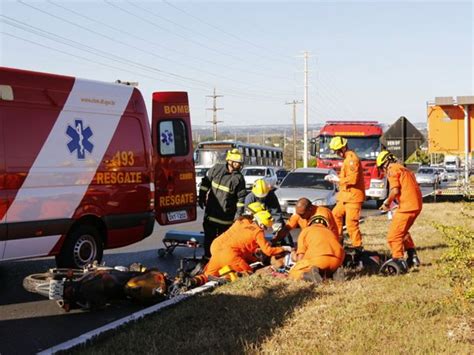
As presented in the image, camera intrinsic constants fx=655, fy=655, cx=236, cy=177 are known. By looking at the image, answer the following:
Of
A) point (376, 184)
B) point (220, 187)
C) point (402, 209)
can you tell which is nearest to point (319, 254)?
point (402, 209)

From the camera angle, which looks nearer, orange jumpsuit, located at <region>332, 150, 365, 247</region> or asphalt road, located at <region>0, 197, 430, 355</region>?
asphalt road, located at <region>0, 197, 430, 355</region>

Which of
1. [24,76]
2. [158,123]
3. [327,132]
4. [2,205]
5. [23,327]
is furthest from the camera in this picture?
[327,132]

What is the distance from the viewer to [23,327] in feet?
21.1

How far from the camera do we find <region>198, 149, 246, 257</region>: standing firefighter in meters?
9.61

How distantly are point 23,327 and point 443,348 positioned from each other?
395cm

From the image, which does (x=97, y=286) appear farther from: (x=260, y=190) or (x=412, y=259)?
(x=412, y=259)

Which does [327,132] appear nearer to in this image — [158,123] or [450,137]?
[450,137]

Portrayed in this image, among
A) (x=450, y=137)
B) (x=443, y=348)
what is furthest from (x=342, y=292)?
(x=450, y=137)

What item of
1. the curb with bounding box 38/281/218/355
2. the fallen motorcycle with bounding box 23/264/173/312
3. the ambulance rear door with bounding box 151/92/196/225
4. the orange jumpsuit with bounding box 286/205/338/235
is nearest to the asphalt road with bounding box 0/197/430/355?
the fallen motorcycle with bounding box 23/264/173/312

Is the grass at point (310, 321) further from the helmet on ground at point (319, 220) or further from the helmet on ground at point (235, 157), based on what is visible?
the helmet on ground at point (235, 157)

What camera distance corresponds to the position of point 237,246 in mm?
8211

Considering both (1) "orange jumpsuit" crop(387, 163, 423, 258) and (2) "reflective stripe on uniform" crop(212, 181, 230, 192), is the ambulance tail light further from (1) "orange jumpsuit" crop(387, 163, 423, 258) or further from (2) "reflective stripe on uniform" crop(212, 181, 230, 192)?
(1) "orange jumpsuit" crop(387, 163, 423, 258)

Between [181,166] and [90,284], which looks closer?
[90,284]

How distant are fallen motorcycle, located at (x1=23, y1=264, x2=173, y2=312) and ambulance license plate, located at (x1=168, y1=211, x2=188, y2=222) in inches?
124
